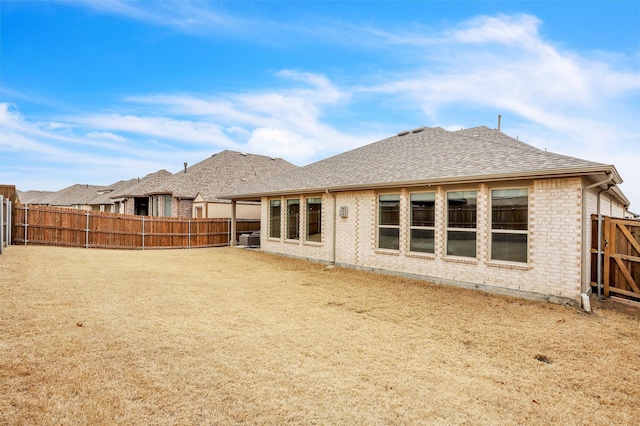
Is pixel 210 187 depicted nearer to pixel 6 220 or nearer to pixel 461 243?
pixel 6 220

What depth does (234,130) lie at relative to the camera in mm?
32438

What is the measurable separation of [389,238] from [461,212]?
265 cm

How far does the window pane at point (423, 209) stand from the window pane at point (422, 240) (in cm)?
25

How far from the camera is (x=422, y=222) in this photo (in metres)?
10.0

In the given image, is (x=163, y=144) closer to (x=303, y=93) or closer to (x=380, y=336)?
(x=303, y=93)

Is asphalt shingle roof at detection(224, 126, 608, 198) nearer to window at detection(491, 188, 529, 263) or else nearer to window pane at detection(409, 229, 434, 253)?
window at detection(491, 188, 529, 263)

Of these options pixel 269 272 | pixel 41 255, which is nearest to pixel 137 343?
pixel 269 272

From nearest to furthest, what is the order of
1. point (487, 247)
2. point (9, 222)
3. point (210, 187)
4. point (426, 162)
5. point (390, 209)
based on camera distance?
point (487, 247), point (390, 209), point (426, 162), point (9, 222), point (210, 187)

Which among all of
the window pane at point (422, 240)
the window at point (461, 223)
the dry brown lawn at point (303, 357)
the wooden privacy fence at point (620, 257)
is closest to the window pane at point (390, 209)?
the window pane at point (422, 240)

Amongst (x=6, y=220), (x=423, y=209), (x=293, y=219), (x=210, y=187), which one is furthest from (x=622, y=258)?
(x=210, y=187)

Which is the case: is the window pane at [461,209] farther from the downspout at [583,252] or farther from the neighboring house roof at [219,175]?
the neighboring house roof at [219,175]

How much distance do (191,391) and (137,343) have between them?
180cm

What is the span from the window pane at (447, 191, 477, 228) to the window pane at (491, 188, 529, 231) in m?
0.52

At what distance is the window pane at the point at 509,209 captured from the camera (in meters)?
8.08
